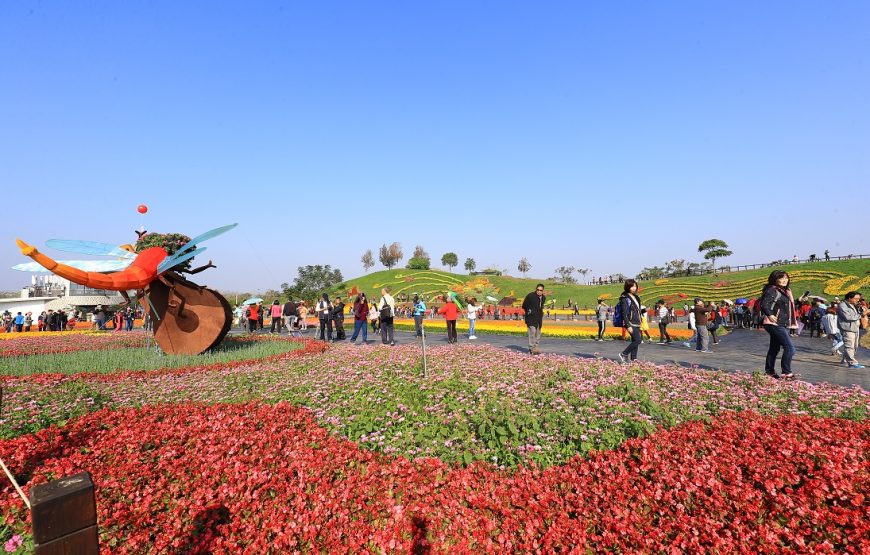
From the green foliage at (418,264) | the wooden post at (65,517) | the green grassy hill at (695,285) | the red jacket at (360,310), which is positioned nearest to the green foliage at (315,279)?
the green grassy hill at (695,285)

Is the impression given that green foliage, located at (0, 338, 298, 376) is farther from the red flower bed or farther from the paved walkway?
the paved walkway

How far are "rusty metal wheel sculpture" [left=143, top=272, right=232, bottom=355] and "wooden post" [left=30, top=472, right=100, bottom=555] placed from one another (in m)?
11.9

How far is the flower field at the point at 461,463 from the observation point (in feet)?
12.8

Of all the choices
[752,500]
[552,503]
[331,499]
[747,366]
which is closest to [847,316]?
[747,366]

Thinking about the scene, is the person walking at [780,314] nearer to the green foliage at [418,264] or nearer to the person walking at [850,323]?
the person walking at [850,323]

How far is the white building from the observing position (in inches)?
1935

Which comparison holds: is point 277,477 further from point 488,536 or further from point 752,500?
point 752,500

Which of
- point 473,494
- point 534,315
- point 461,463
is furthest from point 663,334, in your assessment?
point 473,494

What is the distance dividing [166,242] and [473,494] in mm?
12520

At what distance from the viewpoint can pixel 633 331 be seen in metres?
10.7

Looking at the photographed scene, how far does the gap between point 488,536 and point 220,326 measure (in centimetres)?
1143

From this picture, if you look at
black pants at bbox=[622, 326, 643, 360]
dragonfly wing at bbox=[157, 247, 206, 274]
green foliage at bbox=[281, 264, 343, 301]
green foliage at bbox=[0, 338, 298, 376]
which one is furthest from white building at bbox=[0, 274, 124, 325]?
black pants at bbox=[622, 326, 643, 360]

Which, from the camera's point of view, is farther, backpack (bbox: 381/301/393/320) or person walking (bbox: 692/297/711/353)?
backpack (bbox: 381/301/393/320)

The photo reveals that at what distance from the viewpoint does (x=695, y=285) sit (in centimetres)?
5044
